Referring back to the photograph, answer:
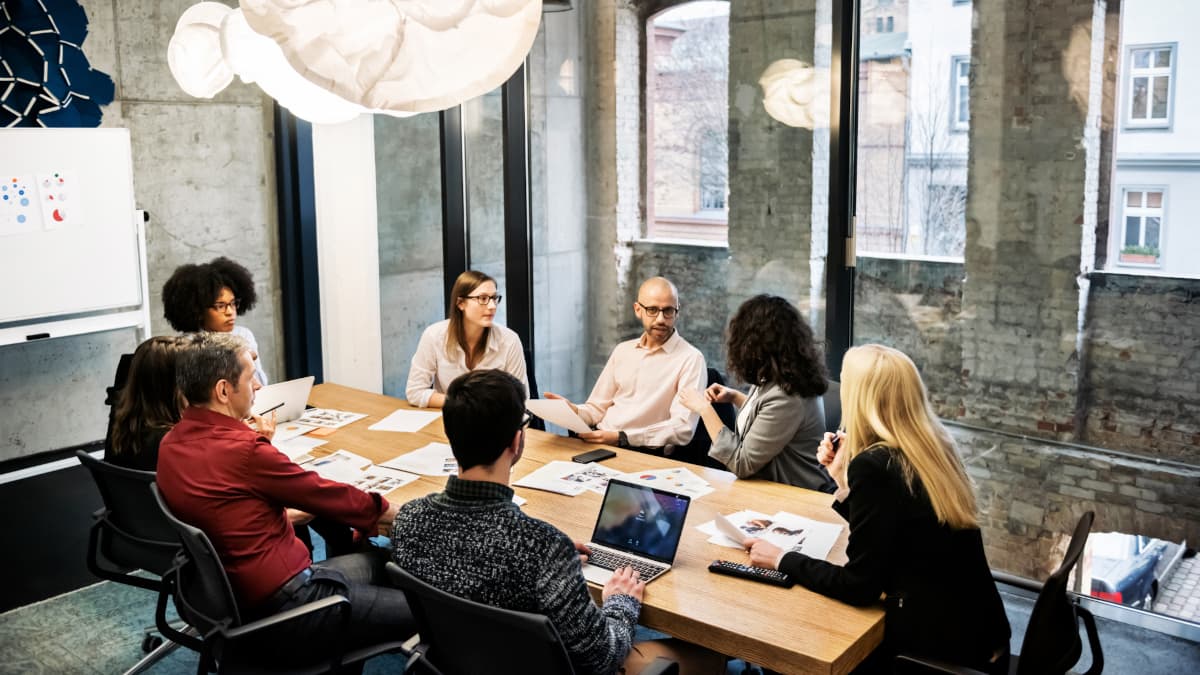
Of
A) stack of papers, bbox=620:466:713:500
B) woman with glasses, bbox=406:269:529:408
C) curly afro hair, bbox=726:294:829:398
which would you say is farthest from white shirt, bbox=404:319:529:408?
curly afro hair, bbox=726:294:829:398

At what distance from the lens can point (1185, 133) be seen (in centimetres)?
387

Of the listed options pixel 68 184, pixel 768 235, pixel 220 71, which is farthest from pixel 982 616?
pixel 68 184

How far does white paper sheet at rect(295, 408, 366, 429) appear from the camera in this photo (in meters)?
4.65

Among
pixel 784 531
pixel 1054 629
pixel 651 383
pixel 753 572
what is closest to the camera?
pixel 1054 629

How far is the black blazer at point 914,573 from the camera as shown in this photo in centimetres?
270

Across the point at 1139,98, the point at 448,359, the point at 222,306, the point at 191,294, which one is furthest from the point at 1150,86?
the point at 191,294

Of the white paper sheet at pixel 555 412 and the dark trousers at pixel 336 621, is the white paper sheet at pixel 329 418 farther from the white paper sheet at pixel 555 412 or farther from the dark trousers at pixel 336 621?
the dark trousers at pixel 336 621

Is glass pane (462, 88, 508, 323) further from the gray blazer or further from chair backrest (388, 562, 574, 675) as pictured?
chair backrest (388, 562, 574, 675)

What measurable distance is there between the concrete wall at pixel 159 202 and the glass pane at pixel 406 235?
682mm

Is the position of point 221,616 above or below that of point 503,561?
below

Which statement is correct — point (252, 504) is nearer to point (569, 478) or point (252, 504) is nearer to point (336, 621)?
point (336, 621)

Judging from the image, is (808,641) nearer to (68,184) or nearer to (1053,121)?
(1053,121)

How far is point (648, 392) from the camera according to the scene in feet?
15.5

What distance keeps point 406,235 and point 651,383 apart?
2.63m
